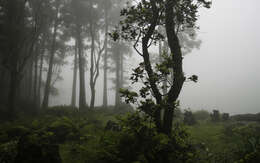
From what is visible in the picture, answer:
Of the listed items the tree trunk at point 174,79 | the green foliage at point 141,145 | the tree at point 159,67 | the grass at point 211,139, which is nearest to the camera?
the green foliage at point 141,145

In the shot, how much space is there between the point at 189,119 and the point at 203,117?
125 inches

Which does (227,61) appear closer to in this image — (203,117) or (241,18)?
(241,18)

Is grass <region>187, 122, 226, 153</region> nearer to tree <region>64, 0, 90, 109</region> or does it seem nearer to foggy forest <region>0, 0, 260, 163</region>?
foggy forest <region>0, 0, 260, 163</region>

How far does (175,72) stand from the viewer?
15.4ft

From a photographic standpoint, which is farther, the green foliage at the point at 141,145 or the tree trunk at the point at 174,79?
the tree trunk at the point at 174,79

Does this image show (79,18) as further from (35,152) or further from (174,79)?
(35,152)

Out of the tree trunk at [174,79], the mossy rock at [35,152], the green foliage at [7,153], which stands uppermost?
the tree trunk at [174,79]

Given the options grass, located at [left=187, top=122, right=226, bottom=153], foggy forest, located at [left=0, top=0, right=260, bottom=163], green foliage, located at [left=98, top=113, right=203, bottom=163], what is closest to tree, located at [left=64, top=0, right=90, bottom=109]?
foggy forest, located at [left=0, top=0, right=260, bottom=163]

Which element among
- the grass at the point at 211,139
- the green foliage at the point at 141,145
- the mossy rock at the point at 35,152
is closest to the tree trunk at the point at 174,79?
the green foliage at the point at 141,145

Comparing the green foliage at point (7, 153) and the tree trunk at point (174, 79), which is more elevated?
the tree trunk at point (174, 79)

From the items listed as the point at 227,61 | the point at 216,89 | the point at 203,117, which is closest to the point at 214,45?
the point at 227,61

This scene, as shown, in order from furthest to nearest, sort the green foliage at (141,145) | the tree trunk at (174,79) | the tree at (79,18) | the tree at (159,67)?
the tree at (79,18) → the tree trunk at (174,79) → the tree at (159,67) → the green foliage at (141,145)

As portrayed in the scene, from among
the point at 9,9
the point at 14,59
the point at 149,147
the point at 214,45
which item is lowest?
the point at 149,147

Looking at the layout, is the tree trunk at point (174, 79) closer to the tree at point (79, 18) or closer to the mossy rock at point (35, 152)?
the mossy rock at point (35, 152)
